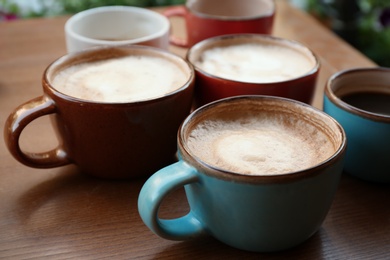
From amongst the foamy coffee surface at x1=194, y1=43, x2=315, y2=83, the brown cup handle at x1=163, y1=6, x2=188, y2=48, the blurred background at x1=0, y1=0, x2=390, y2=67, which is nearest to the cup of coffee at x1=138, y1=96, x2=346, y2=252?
the foamy coffee surface at x1=194, y1=43, x2=315, y2=83

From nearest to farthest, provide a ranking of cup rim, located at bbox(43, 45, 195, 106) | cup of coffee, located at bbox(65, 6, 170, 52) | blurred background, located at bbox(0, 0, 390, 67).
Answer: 1. cup rim, located at bbox(43, 45, 195, 106)
2. cup of coffee, located at bbox(65, 6, 170, 52)
3. blurred background, located at bbox(0, 0, 390, 67)

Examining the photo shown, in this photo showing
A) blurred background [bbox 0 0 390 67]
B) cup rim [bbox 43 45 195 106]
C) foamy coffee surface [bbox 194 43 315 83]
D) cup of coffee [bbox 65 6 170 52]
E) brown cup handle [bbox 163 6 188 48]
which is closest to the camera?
cup rim [bbox 43 45 195 106]

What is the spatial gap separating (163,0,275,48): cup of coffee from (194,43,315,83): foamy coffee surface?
62 millimetres

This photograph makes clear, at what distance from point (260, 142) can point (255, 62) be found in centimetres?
23

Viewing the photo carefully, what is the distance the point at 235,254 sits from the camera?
559 millimetres

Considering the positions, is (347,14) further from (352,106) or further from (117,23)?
(352,106)

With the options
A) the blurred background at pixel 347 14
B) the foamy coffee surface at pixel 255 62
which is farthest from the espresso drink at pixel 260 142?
the blurred background at pixel 347 14

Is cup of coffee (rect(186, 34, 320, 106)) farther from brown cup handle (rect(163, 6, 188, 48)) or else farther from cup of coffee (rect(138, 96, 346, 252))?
brown cup handle (rect(163, 6, 188, 48))

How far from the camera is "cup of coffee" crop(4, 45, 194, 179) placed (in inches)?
24.3

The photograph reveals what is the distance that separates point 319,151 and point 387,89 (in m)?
0.22

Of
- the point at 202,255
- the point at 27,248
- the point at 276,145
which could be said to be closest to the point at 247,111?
the point at 276,145

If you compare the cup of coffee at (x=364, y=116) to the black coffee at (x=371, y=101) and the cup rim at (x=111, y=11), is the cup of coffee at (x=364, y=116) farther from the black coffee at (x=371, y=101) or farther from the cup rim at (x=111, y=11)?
the cup rim at (x=111, y=11)

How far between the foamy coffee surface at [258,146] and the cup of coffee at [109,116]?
6cm

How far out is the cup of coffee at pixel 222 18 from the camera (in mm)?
891
